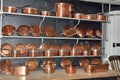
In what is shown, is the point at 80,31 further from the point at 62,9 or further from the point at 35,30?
the point at 35,30

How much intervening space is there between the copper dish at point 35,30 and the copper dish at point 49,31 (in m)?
0.13

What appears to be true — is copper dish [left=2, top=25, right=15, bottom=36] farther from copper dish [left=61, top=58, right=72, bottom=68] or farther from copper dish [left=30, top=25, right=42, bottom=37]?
copper dish [left=61, top=58, right=72, bottom=68]

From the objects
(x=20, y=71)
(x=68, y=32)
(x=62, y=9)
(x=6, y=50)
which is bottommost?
(x=20, y=71)

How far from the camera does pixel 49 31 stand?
397cm

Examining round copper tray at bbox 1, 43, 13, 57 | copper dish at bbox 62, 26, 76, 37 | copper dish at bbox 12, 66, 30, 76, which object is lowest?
copper dish at bbox 12, 66, 30, 76

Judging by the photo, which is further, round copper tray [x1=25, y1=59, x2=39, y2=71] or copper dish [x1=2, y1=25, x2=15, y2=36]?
round copper tray [x1=25, y1=59, x2=39, y2=71]

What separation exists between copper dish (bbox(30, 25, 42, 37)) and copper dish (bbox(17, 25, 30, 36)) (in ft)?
0.20

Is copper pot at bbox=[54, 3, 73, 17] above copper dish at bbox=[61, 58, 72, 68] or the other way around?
above

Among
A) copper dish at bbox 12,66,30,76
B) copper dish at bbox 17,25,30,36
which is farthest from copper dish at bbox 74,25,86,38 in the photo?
copper dish at bbox 12,66,30,76

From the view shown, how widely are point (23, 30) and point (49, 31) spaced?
457 millimetres

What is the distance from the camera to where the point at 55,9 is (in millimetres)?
3916

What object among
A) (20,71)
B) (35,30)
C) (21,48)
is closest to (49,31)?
(35,30)

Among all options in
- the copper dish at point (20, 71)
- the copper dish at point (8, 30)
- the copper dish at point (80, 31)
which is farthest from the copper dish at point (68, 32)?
the copper dish at point (20, 71)

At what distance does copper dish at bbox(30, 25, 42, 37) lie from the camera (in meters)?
3.77
